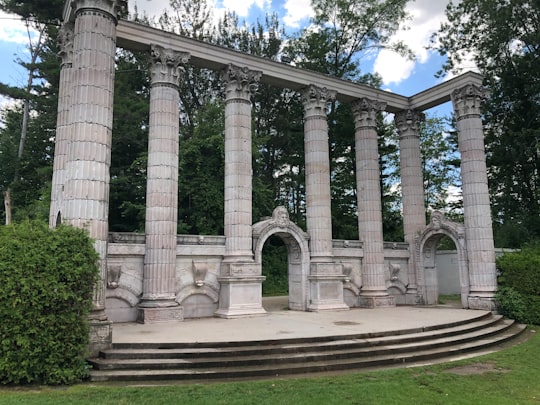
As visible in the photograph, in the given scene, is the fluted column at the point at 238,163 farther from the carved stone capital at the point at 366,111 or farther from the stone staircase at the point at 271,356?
the stone staircase at the point at 271,356

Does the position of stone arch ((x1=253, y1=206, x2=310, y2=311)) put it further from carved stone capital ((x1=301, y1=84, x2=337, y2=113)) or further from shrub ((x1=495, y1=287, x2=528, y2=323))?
shrub ((x1=495, y1=287, x2=528, y2=323))

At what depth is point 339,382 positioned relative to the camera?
8758mm

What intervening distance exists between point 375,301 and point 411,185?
6.63m

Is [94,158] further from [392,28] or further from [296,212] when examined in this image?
[392,28]

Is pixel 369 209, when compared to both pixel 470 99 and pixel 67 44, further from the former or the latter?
pixel 67 44

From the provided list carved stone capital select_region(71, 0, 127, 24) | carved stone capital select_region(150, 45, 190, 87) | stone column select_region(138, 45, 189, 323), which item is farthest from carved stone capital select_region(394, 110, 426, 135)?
carved stone capital select_region(71, 0, 127, 24)

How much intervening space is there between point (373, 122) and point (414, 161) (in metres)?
3.28

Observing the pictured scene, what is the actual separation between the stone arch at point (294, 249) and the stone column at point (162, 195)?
4.03 m

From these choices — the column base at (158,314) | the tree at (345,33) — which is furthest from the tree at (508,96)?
the column base at (158,314)

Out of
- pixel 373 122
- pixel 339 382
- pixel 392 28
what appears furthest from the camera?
pixel 392 28

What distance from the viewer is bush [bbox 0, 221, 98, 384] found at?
27.9ft

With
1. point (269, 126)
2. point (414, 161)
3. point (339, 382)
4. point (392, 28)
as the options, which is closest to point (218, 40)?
point (269, 126)

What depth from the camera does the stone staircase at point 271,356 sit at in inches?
361

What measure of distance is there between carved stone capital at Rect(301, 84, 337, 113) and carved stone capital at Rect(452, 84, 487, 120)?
6518 mm
